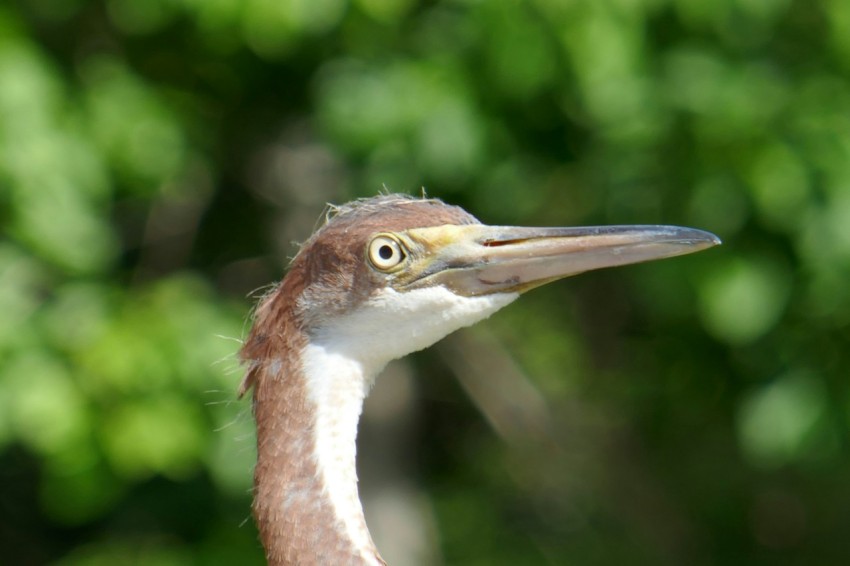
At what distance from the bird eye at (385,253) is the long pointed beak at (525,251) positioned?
34 millimetres

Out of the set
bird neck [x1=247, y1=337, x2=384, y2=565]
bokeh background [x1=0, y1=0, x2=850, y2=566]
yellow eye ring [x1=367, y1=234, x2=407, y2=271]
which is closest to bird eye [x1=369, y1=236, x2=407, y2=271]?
yellow eye ring [x1=367, y1=234, x2=407, y2=271]

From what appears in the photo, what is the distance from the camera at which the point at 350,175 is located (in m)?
4.39

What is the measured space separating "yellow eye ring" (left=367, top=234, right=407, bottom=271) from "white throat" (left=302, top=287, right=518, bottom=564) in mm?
54

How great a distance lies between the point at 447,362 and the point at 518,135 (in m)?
1.90

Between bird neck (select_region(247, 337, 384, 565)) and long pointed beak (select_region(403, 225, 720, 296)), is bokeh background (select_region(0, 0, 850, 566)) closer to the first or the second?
bird neck (select_region(247, 337, 384, 565))

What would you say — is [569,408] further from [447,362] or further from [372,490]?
[372,490]

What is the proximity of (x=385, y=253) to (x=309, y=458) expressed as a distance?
17.3 inches

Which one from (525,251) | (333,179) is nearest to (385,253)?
(525,251)

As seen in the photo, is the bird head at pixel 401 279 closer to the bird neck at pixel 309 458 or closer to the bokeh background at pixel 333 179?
the bird neck at pixel 309 458

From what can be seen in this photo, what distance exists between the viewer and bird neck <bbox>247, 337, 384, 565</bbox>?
2355 millimetres

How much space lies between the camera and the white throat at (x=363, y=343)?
246 centimetres

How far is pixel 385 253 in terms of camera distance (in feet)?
8.40

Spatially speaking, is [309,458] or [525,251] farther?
[525,251]

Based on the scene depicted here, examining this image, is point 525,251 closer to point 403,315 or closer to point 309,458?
point 403,315
